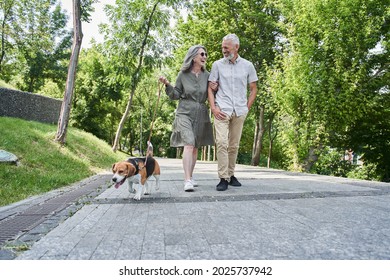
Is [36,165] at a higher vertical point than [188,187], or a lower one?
lower

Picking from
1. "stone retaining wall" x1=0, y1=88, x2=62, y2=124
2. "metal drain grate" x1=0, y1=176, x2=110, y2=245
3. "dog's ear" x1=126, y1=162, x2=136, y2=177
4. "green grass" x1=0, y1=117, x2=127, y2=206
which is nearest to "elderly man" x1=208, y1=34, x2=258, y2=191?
"dog's ear" x1=126, y1=162, x2=136, y2=177

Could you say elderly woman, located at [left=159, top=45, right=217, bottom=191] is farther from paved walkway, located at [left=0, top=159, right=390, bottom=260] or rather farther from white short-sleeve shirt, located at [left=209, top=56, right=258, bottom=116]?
paved walkway, located at [left=0, top=159, right=390, bottom=260]

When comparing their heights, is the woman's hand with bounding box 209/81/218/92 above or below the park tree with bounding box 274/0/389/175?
below

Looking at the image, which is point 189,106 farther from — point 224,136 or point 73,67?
point 73,67

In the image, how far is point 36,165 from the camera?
8.77 meters

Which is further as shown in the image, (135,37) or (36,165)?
(135,37)

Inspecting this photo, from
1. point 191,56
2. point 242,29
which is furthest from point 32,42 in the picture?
point 191,56

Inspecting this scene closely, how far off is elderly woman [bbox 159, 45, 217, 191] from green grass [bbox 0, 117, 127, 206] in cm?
271

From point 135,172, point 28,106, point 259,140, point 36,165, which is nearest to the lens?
point 135,172

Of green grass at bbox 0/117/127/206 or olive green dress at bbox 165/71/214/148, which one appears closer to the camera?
olive green dress at bbox 165/71/214/148

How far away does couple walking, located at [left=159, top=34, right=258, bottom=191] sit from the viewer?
19.1 feet

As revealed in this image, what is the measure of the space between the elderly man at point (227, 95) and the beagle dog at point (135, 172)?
3.85 feet

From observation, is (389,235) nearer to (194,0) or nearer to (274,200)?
(274,200)

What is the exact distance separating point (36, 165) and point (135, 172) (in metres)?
4.93
